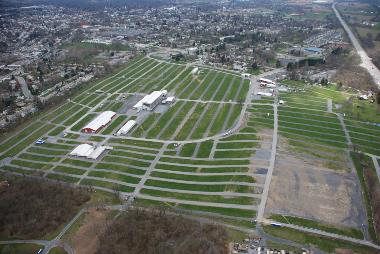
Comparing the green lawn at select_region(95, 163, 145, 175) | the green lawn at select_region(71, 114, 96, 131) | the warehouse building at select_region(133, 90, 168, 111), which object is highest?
the warehouse building at select_region(133, 90, 168, 111)

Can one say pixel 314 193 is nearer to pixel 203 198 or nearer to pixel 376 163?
pixel 376 163

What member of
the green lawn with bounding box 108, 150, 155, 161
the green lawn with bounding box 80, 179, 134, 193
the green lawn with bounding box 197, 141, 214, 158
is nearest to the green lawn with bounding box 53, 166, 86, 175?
the green lawn with bounding box 80, 179, 134, 193

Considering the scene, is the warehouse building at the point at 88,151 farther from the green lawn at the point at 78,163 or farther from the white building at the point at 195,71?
Result: the white building at the point at 195,71

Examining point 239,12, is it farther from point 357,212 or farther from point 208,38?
point 357,212

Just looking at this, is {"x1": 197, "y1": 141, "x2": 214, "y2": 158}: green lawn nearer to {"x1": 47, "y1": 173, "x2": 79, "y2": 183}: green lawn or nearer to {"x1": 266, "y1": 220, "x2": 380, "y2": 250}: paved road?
{"x1": 266, "y1": 220, "x2": 380, "y2": 250}: paved road

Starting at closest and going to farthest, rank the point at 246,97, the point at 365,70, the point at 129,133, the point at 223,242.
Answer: the point at 223,242 → the point at 129,133 → the point at 246,97 → the point at 365,70

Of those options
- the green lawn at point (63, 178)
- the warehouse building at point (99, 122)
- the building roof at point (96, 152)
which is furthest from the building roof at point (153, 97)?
the green lawn at point (63, 178)

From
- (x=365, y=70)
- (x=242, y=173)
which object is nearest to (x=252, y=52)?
(x=365, y=70)
